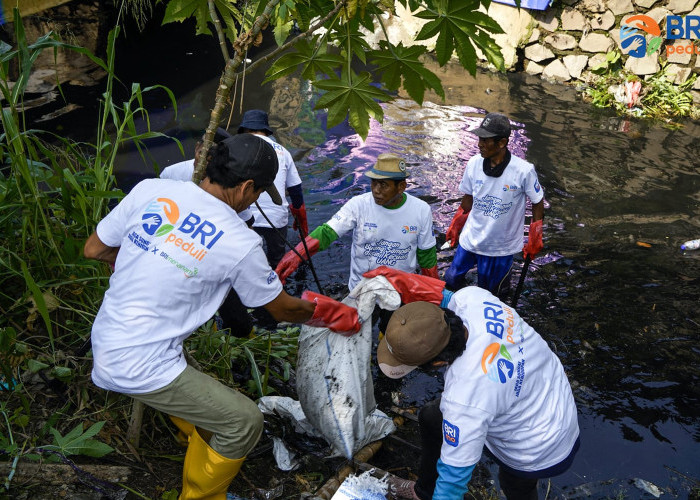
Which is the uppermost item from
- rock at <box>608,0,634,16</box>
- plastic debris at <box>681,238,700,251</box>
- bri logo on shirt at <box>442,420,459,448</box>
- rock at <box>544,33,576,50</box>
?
rock at <box>608,0,634,16</box>

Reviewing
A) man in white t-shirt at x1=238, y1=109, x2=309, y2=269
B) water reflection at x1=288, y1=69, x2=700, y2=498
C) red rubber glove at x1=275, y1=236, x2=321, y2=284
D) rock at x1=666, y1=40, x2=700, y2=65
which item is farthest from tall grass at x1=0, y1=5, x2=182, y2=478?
rock at x1=666, y1=40, x2=700, y2=65

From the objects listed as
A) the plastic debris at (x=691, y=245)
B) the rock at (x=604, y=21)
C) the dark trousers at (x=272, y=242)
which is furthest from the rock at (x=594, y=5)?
the dark trousers at (x=272, y=242)

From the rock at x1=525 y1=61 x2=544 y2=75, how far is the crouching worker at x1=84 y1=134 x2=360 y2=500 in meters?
12.6

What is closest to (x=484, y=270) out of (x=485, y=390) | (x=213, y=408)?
(x=485, y=390)

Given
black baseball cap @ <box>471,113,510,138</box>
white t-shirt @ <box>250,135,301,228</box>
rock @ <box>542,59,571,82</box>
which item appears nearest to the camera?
black baseball cap @ <box>471,113,510,138</box>

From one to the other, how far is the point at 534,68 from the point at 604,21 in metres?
1.73

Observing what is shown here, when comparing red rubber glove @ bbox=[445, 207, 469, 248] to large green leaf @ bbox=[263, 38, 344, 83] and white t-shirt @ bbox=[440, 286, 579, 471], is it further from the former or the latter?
large green leaf @ bbox=[263, 38, 344, 83]

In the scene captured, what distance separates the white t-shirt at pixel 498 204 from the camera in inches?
176

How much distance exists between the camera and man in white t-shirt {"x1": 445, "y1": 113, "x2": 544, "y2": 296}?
4438 millimetres

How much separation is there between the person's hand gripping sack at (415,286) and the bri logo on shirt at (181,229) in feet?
4.25

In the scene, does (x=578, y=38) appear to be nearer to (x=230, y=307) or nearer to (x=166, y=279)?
(x=230, y=307)

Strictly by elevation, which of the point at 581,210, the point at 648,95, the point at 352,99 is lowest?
the point at 581,210

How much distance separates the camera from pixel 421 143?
931cm

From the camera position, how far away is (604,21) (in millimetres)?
12414
